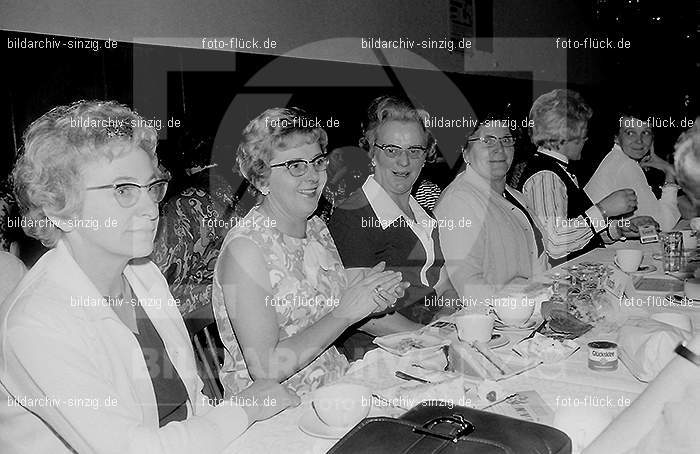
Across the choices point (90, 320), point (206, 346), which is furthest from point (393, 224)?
point (90, 320)

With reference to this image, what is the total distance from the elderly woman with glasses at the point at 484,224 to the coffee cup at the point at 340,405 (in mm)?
1383

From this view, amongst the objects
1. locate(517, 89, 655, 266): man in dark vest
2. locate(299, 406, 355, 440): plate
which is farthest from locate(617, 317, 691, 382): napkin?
locate(517, 89, 655, 266): man in dark vest

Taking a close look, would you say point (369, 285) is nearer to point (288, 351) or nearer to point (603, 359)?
point (288, 351)

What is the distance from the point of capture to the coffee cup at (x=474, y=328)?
1.77 m

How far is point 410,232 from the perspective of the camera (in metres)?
2.53

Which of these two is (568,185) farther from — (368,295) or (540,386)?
(540,386)

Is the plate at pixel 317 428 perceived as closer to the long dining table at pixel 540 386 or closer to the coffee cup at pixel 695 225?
the long dining table at pixel 540 386

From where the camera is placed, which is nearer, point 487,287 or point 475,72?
point 487,287

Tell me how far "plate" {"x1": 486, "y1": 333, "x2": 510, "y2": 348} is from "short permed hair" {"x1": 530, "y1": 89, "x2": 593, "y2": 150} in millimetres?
1935

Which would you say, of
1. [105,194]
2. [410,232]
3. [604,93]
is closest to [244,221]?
[105,194]

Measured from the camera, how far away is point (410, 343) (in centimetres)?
178

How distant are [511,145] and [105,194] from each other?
2.02 meters

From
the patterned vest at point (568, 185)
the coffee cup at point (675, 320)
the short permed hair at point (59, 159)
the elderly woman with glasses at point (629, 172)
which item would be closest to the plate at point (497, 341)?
the coffee cup at point (675, 320)

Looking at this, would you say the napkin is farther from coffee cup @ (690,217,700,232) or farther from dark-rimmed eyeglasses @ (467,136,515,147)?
coffee cup @ (690,217,700,232)
